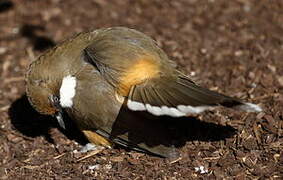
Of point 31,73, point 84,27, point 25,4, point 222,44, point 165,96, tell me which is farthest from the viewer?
point 25,4

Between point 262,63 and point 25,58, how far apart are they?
135 inches

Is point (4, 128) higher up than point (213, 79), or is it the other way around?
point (213, 79)

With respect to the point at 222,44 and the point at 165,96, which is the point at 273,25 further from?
the point at 165,96

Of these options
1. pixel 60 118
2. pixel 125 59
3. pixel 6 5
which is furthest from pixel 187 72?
pixel 6 5

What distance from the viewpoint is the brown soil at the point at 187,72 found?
18.5ft

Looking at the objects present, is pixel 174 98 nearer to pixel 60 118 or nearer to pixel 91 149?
pixel 91 149

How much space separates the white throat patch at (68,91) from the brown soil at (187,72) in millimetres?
653

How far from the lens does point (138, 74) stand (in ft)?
17.8

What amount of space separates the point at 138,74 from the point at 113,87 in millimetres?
316

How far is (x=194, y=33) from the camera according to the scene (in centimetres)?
792

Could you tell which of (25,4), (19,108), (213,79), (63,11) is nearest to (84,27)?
(63,11)

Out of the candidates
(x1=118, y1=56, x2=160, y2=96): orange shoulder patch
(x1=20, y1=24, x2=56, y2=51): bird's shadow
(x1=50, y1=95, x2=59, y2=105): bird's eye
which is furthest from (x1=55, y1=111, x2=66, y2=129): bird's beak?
(x1=20, y1=24, x2=56, y2=51): bird's shadow

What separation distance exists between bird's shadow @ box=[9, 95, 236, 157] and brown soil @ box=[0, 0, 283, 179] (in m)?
0.02

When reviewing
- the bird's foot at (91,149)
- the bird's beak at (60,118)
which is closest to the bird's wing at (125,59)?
the bird's beak at (60,118)
